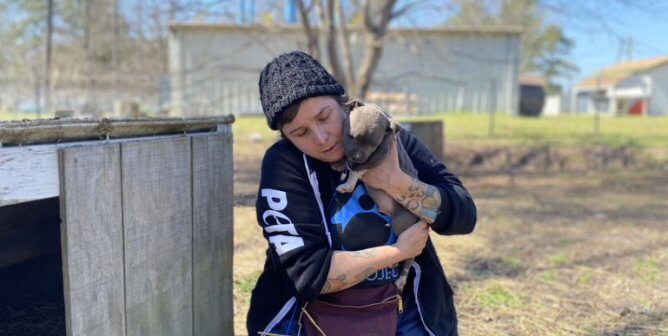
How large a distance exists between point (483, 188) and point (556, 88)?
4932 cm

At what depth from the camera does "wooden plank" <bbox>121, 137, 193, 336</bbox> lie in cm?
166

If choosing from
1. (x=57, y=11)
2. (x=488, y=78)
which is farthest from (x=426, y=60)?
(x=57, y=11)

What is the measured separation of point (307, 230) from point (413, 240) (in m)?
0.35

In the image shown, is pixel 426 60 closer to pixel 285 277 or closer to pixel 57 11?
pixel 57 11

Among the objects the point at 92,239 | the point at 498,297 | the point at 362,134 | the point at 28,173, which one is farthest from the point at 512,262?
the point at 28,173

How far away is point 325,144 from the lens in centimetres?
179

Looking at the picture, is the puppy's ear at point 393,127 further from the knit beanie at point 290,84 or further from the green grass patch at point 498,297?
the green grass patch at point 498,297

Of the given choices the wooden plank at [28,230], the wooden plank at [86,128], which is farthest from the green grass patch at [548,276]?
the wooden plank at [28,230]

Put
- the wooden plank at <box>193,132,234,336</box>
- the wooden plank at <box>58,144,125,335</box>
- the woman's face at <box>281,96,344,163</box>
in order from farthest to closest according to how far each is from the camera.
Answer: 1. the wooden plank at <box>193,132,234,336</box>
2. the woman's face at <box>281,96,344,163</box>
3. the wooden plank at <box>58,144,125,335</box>

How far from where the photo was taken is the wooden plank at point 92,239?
1432 millimetres

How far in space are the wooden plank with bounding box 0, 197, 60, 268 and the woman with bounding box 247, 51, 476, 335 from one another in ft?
3.05

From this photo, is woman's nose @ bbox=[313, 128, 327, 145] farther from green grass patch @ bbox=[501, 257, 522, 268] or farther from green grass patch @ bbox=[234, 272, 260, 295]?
green grass patch @ bbox=[501, 257, 522, 268]

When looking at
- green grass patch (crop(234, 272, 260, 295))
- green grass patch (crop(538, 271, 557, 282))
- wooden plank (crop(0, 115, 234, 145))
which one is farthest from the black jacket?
green grass patch (crop(538, 271, 557, 282))

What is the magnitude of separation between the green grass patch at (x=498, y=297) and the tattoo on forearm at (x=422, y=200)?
5.48 feet
